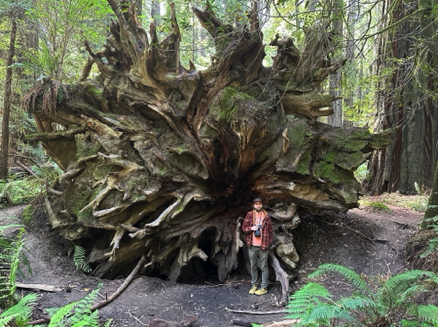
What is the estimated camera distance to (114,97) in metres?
7.32

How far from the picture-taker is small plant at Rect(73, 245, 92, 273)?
6586 mm

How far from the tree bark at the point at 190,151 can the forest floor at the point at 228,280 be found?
55 centimetres

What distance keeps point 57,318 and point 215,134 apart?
423 centimetres

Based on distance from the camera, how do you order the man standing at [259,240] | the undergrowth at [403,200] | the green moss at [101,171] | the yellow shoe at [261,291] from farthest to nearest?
the undergrowth at [403,200] < the green moss at [101,171] < the man standing at [259,240] < the yellow shoe at [261,291]

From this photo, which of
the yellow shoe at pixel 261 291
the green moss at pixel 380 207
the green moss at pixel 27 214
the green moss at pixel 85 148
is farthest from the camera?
the green moss at pixel 380 207

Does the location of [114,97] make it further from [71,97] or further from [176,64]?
[176,64]

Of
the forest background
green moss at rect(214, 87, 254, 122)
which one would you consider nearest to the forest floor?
the forest background

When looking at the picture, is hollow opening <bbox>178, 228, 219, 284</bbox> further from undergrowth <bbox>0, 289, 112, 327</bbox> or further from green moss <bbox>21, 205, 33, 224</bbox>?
green moss <bbox>21, 205, 33, 224</bbox>

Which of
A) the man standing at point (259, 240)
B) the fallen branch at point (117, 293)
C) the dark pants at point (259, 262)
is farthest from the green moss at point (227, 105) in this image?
the fallen branch at point (117, 293)

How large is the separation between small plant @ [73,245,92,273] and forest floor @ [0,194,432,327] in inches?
5.2

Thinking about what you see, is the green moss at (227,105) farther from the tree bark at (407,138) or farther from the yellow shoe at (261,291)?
the tree bark at (407,138)

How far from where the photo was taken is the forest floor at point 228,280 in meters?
5.02

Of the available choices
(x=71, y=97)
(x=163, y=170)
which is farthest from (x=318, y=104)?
(x=71, y=97)

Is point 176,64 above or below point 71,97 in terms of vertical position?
above
